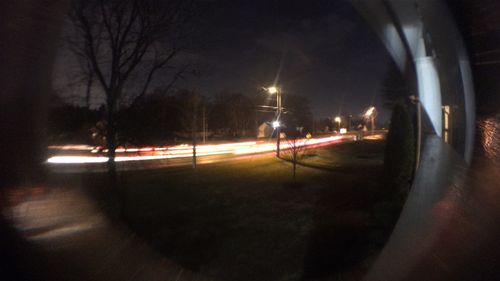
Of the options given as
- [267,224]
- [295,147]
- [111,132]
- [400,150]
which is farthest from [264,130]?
[111,132]

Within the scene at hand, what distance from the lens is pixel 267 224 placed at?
19.1ft

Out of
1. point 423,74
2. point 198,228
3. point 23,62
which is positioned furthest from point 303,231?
point 23,62

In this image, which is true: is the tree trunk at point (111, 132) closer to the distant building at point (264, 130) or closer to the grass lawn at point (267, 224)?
the grass lawn at point (267, 224)

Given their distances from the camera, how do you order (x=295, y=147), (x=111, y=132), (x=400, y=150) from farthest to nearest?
(x=295, y=147)
(x=400, y=150)
(x=111, y=132)

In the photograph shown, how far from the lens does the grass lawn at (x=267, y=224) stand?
13.1ft

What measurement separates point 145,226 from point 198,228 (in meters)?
1.20

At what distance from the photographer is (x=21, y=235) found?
2.41 metres

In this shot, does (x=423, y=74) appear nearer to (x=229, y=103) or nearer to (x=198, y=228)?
(x=198, y=228)

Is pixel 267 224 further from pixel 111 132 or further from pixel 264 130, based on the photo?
pixel 264 130

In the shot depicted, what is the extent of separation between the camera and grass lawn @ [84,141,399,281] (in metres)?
4.00

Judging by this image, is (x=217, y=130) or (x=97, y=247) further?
(x=217, y=130)

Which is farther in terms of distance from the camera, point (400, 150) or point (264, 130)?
point (264, 130)

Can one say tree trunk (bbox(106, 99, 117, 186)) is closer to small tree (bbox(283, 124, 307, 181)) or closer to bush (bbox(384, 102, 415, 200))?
bush (bbox(384, 102, 415, 200))

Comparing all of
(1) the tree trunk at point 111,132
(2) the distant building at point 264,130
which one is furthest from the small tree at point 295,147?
(2) the distant building at point 264,130
